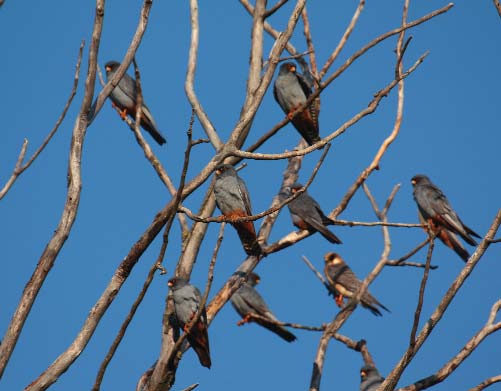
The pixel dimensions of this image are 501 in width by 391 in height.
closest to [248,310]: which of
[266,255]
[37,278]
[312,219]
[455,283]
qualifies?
[312,219]

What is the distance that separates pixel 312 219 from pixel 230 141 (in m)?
4.81

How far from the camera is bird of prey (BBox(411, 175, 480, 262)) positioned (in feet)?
32.7

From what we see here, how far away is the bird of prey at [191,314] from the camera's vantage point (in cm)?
685

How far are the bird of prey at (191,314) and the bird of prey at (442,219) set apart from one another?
3874 mm

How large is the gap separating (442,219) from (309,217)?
77.7 inches

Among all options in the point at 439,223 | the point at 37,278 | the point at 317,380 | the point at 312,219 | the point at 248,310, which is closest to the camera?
the point at 37,278

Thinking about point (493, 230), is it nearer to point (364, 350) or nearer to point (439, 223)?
point (364, 350)

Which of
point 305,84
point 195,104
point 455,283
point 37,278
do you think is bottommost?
point 455,283

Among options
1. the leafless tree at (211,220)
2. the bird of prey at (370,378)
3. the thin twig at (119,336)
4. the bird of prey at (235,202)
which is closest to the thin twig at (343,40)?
the leafless tree at (211,220)

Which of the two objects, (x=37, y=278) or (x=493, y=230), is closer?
(x=37, y=278)

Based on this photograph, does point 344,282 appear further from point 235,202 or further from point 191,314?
point 191,314

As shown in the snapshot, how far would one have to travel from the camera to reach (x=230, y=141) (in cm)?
461

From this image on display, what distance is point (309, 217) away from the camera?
937 centimetres

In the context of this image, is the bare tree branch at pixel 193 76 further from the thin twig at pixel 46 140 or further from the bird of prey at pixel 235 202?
the thin twig at pixel 46 140
